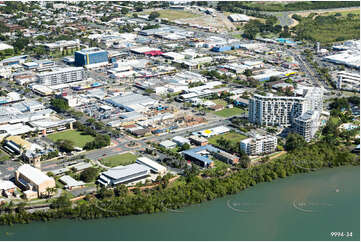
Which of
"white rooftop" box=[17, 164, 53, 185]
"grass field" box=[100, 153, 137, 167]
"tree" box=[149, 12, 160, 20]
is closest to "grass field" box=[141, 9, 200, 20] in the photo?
"tree" box=[149, 12, 160, 20]

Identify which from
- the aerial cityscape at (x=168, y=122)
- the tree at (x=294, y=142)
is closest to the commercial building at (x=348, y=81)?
the aerial cityscape at (x=168, y=122)

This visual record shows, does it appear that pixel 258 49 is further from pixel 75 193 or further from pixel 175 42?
pixel 75 193

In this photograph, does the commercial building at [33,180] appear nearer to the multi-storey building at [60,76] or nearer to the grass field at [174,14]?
the multi-storey building at [60,76]

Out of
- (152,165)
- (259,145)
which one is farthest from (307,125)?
(152,165)

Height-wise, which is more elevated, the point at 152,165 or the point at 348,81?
the point at 348,81

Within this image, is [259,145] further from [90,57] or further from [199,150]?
[90,57]

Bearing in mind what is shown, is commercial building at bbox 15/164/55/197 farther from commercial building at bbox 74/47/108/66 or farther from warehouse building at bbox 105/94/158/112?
commercial building at bbox 74/47/108/66
